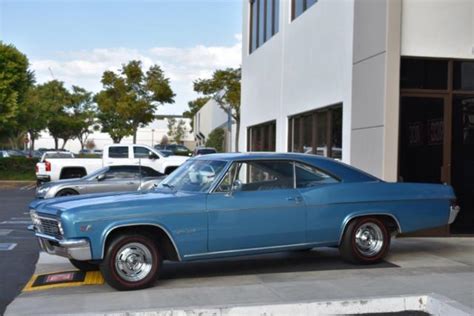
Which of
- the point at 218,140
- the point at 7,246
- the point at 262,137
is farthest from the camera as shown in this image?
the point at 218,140

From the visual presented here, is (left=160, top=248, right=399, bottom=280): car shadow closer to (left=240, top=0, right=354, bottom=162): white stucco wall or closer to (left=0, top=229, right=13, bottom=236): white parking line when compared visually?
(left=240, top=0, right=354, bottom=162): white stucco wall

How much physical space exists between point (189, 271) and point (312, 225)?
5.93ft

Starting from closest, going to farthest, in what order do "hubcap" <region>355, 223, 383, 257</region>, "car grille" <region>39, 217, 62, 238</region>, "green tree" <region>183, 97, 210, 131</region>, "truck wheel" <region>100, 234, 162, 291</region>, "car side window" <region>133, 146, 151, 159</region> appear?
"truck wheel" <region>100, 234, 162, 291</region> → "car grille" <region>39, 217, 62, 238</region> → "hubcap" <region>355, 223, 383, 257</region> → "car side window" <region>133, 146, 151, 159</region> → "green tree" <region>183, 97, 210, 131</region>

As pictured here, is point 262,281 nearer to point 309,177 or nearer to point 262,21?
point 309,177

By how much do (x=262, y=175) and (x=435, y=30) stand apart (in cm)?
524

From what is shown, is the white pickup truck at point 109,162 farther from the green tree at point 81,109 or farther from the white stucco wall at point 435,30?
the green tree at point 81,109

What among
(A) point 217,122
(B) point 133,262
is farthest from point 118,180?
(A) point 217,122

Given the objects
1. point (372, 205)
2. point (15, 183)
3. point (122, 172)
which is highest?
point (122, 172)

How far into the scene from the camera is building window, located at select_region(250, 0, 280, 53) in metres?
19.9

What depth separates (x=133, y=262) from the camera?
7.53 meters

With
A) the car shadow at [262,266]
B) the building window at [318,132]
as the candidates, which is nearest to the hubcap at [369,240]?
the car shadow at [262,266]

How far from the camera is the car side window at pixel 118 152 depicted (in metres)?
24.3

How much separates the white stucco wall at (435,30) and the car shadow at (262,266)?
4.30m

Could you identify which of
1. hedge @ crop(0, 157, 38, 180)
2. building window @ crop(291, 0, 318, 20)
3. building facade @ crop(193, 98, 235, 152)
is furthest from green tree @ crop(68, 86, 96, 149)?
building window @ crop(291, 0, 318, 20)
